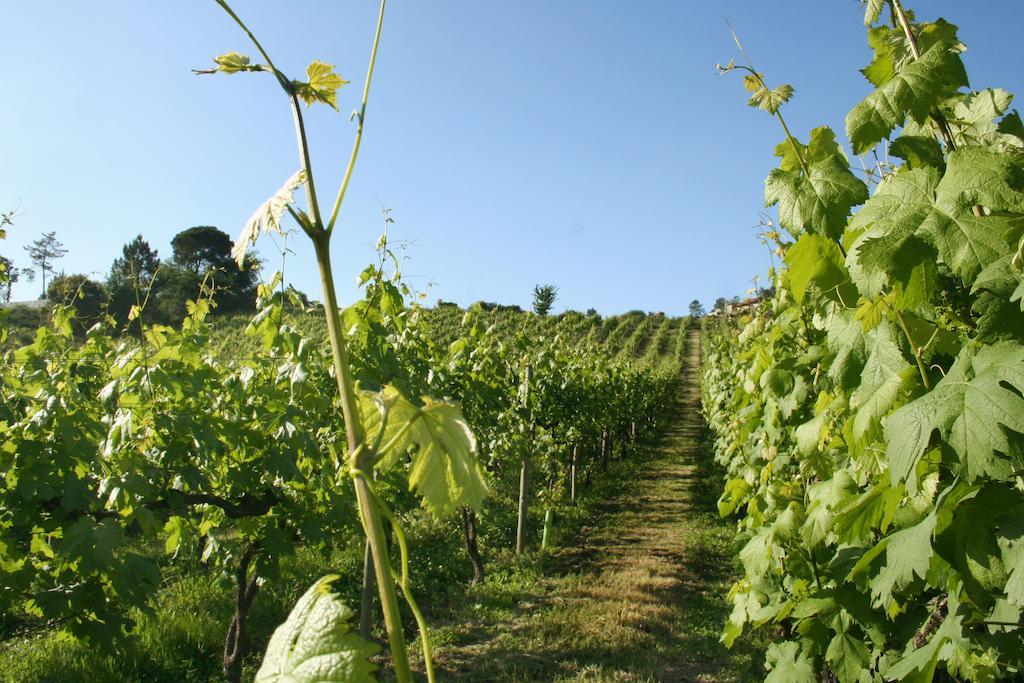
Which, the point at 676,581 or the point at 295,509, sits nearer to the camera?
the point at 295,509

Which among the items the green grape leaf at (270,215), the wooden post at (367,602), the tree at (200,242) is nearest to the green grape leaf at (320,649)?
the green grape leaf at (270,215)

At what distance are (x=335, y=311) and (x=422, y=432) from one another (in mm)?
231

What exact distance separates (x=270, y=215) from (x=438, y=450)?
308mm

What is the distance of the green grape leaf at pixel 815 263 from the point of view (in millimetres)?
2010

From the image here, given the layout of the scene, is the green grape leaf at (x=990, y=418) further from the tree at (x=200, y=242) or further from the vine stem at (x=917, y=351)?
the tree at (x=200, y=242)

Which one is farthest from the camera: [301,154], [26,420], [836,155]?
[26,420]

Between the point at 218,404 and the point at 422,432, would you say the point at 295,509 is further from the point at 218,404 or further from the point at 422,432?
the point at 422,432

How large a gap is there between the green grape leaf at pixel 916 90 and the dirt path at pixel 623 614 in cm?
454

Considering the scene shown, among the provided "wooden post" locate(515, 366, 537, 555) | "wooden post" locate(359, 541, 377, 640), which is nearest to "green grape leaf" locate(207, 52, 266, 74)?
"wooden post" locate(359, 541, 377, 640)

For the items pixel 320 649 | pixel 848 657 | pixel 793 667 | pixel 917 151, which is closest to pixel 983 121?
pixel 917 151

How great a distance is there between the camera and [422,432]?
738 millimetres

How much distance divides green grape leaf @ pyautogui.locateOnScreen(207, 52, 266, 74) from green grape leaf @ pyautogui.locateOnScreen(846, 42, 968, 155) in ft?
5.16

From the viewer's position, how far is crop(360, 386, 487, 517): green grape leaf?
2.31 feet

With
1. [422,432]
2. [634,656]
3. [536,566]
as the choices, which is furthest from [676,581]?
[422,432]
